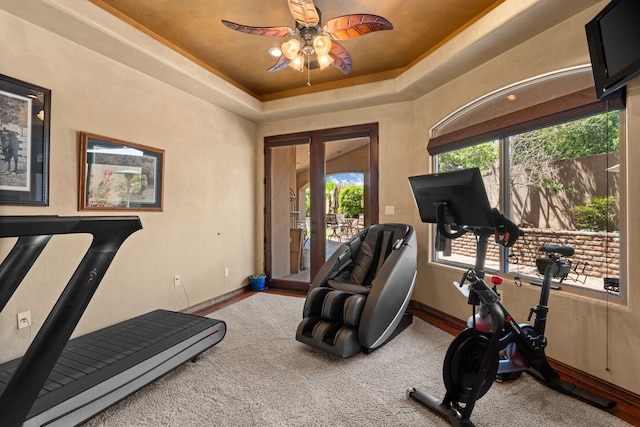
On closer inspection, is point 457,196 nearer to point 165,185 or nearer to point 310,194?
point 310,194

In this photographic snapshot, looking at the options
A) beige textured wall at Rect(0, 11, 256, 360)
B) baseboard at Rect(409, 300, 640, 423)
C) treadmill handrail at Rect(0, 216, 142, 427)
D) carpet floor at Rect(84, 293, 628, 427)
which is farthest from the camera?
beige textured wall at Rect(0, 11, 256, 360)

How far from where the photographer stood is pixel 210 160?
4.02m

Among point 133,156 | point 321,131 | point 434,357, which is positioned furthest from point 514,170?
point 133,156

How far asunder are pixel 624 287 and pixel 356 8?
300 cm

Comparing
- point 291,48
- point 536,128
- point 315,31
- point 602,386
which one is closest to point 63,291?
point 291,48

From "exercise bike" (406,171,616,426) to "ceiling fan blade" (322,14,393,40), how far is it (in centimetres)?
128

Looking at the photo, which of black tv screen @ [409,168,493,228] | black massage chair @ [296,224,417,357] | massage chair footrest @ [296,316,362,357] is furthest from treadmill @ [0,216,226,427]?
black tv screen @ [409,168,493,228]

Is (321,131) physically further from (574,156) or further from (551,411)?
(551,411)

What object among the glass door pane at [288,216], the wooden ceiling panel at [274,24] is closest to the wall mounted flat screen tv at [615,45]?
the wooden ceiling panel at [274,24]

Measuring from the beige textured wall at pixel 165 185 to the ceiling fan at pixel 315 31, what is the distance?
4.85 feet

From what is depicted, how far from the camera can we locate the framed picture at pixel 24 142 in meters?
2.19

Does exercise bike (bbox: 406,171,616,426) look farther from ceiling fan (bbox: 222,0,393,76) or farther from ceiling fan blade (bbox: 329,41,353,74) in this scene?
ceiling fan blade (bbox: 329,41,353,74)

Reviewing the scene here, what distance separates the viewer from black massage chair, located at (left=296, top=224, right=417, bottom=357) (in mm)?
2477

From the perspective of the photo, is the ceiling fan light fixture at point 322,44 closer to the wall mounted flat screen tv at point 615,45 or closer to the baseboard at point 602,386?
the wall mounted flat screen tv at point 615,45
